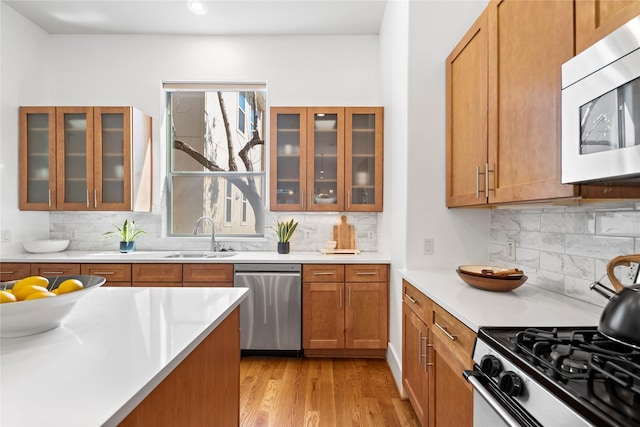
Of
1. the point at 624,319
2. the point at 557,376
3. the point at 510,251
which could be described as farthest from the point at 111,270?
the point at 624,319

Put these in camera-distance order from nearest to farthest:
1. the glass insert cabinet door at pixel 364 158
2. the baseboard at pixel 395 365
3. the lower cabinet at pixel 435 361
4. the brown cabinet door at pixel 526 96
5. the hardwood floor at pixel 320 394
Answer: the brown cabinet door at pixel 526 96, the lower cabinet at pixel 435 361, the hardwood floor at pixel 320 394, the baseboard at pixel 395 365, the glass insert cabinet door at pixel 364 158

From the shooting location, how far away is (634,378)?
0.72 m

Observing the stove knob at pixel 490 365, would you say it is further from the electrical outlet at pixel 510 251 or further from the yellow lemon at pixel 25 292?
the yellow lemon at pixel 25 292

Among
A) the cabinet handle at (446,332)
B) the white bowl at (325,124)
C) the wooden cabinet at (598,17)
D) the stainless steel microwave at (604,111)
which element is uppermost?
the white bowl at (325,124)

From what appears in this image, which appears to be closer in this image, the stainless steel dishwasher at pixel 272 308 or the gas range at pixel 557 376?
the gas range at pixel 557 376

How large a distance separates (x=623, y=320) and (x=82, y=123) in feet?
13.5

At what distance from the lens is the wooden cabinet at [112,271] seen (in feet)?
10.2

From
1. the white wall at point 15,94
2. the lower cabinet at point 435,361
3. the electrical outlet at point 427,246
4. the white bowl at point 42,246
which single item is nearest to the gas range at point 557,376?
the lower cabinet at point 435,361

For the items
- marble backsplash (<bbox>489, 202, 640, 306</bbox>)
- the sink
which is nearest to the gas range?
marble backsplash (<bbox>489, 202, 640, 306</bbox>)

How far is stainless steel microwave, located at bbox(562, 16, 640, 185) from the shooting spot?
87cm

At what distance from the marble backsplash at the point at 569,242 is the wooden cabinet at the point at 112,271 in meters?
3.02

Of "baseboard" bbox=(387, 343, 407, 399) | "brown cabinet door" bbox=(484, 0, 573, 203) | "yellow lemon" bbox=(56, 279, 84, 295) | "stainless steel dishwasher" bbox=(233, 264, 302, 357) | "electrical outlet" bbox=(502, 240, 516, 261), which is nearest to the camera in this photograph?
"yellow lemon" bbox=(56, 279, 84, 295)

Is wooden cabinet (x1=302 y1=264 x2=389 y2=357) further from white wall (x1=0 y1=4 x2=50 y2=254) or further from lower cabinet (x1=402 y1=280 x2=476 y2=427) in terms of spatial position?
white wall (x1=0 y1=4 x2=50 y2=254)

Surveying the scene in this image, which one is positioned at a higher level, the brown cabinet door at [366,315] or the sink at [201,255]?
the sink at [201,255]
